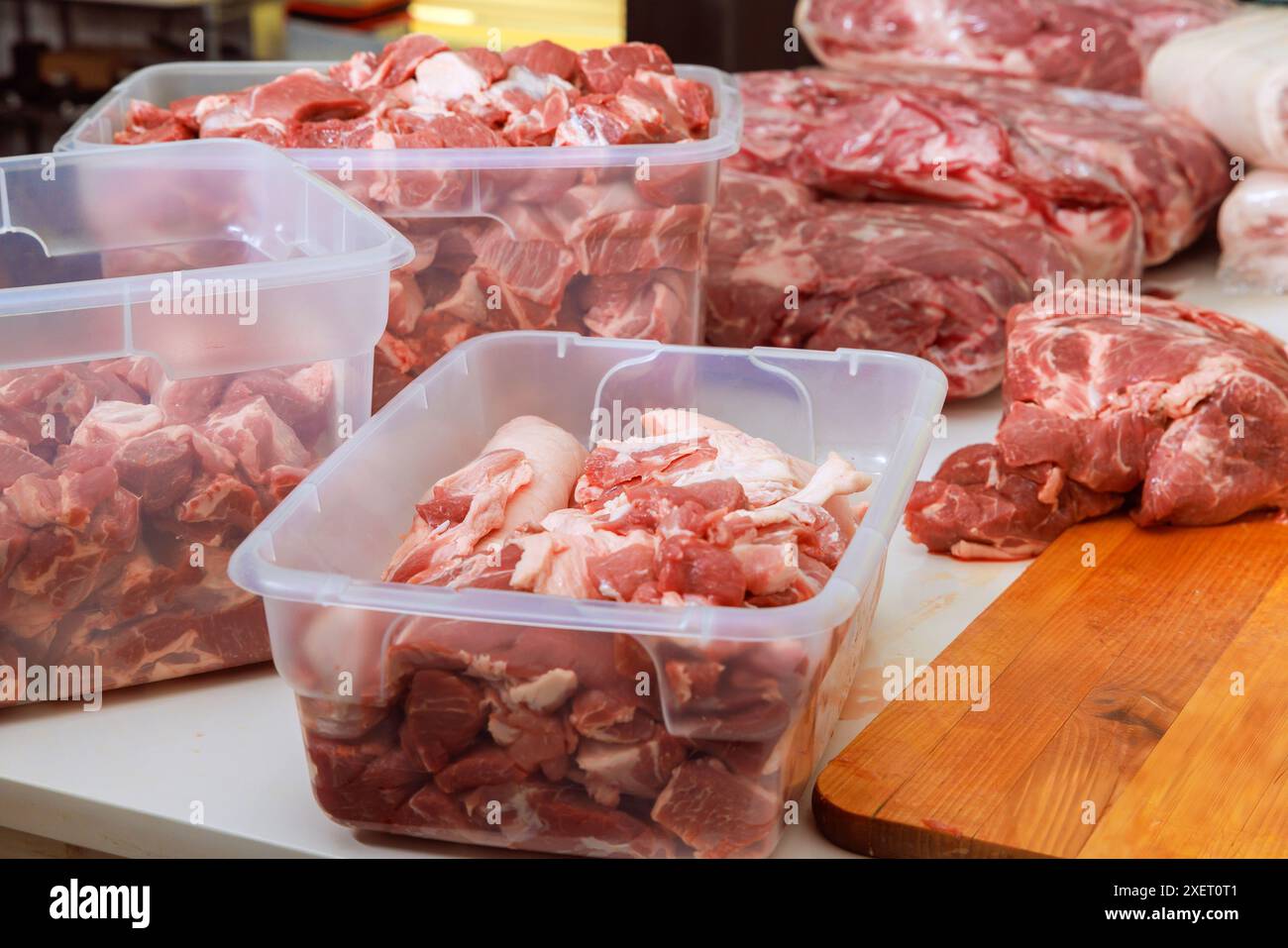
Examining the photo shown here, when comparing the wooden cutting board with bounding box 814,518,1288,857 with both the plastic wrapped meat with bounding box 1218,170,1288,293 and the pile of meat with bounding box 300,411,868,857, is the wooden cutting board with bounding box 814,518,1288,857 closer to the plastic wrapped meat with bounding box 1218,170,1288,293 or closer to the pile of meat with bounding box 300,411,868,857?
the pile of meat with bounding box 300,411,868,857

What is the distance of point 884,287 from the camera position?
1840 mm

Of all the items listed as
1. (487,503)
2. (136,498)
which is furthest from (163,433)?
(487,503)

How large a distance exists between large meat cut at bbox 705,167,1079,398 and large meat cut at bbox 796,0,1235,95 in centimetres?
89

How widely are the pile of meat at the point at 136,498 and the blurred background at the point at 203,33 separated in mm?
2837

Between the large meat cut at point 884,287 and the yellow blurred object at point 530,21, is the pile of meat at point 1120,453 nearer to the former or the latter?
the large meat cut at point 884,287

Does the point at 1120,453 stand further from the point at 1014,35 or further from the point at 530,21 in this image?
the point at 530,21

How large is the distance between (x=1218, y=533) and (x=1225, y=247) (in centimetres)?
93

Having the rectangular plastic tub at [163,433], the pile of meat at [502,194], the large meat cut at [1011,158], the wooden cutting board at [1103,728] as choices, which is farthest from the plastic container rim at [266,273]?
the large meat cut at [1011,158]

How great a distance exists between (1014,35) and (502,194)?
1.60 meters

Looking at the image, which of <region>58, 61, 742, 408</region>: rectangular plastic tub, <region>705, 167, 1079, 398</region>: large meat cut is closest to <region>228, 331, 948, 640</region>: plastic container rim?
<region>58, 61, 742, 408</region>: rectangular plastic tub

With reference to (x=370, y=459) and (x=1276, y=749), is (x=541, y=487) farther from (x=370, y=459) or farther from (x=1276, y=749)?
(x=1276, y=749)

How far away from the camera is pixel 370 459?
1.18 metres

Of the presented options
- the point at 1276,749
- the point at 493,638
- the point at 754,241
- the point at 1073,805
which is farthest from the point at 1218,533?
the point at 493,638

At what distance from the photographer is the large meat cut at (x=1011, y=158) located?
212 cm
